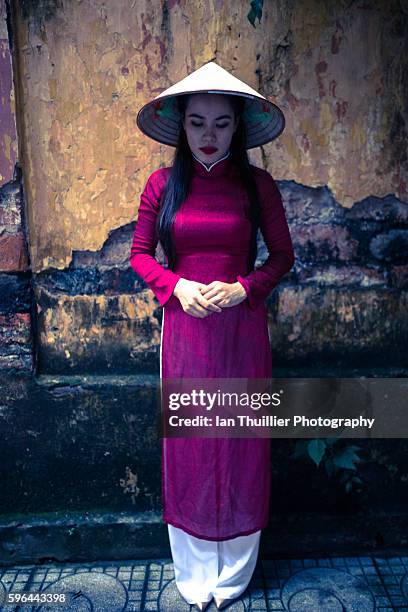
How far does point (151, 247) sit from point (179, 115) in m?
0.53

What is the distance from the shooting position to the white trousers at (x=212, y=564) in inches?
94.3

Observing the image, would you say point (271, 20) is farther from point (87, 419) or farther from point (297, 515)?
point (297, 515)

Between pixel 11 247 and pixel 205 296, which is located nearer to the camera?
pixel 205 296

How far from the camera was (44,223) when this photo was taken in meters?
2.62

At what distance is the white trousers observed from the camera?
239cm

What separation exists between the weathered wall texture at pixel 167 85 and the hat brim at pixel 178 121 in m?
0.35

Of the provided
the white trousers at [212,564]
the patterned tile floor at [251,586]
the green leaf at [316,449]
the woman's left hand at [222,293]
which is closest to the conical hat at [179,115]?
the woman's left hand at [222,293]

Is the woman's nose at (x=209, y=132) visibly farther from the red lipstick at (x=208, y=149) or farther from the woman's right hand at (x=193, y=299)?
the woman's right hand at (x=193, y=299)

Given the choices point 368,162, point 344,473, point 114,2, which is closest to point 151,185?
point 114,2

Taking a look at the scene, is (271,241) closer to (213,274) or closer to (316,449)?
(213,274)

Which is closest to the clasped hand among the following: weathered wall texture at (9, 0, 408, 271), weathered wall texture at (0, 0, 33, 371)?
weathered wall texture at (9, 0, 408, 271)

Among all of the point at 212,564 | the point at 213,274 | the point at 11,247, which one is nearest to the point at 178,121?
the point at 213,274

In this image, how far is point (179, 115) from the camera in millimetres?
2191

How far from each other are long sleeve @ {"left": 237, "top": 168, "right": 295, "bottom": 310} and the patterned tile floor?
1.32 m
